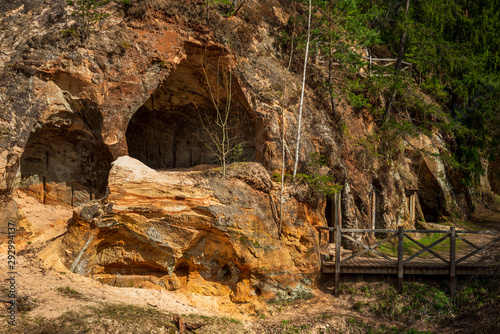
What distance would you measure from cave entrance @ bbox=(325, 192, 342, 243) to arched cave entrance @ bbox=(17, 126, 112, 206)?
787cm

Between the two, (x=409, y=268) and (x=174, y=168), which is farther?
(x=174, y=168)

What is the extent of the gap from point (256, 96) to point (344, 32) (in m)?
5.21

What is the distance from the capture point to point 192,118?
16297 mm

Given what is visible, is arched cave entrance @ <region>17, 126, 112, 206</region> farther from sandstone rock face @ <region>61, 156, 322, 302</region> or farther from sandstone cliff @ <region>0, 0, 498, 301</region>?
sandstone rock face @ <region>61, 156, 322, 302</region>

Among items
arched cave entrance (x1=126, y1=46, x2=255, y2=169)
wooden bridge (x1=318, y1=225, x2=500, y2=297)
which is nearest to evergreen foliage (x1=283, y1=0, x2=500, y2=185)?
arched cave entrance (x1=126, y1=46, x2=255, y2=169)

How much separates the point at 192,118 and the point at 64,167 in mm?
5277

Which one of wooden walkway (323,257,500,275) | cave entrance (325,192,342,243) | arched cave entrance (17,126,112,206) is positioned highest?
arched cave entrance (17,126,112,206)

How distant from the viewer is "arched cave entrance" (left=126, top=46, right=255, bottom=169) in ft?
46.5

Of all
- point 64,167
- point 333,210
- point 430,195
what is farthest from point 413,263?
point 64,167

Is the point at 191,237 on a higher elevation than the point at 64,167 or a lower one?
lower

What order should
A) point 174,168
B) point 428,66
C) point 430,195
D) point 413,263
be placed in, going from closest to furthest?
point 413,263
point 174,168
point 428,66
point 430,195

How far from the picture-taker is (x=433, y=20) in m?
20.8

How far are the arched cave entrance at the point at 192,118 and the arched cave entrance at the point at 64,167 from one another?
9.14ft

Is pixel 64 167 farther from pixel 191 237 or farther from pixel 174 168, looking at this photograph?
pixel 191 237
